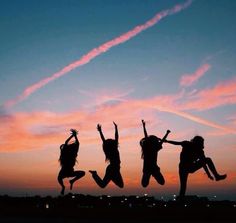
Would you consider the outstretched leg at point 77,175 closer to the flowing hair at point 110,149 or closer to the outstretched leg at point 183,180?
the flowing hair at point 110,149

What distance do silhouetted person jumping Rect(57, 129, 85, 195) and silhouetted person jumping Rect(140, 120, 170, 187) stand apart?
114 inches

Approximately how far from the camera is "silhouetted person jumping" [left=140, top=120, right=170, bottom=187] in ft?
43.5

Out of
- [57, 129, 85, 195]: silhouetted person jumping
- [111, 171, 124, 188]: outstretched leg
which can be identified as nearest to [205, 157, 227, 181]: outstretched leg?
[111, 171, 124, 188]: outstretched leg

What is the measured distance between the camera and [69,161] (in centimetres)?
1487

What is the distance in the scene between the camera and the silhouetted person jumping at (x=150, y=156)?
43.5 ft

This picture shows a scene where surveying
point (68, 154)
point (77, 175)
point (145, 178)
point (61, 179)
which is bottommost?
point (145, 178)

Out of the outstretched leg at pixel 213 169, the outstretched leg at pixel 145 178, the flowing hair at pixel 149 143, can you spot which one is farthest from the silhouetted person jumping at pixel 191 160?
the outstretched leg at pixel 145 178

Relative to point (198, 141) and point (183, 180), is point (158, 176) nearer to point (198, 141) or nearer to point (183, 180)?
point (183, 180)

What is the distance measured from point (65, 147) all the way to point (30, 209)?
4.17m

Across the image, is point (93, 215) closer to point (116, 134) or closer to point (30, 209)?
point (30, 209)

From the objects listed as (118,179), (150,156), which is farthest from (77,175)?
(150,156)

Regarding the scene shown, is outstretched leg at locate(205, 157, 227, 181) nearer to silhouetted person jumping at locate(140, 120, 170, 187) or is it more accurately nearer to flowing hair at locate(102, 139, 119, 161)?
silhouetted person jumping at locate(140, 120, 170, 187)

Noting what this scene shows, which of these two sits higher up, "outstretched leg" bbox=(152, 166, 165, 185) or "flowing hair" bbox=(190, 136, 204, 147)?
"flowing hair" bbox=(190, 136, 204, 147)

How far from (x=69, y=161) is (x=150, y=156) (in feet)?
11.0
